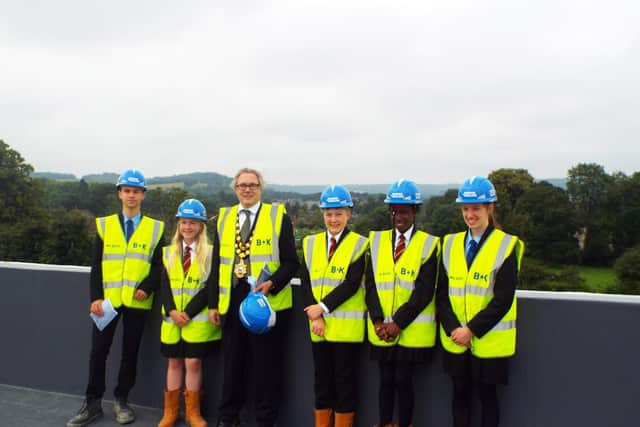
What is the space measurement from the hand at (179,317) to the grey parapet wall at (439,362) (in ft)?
1.69

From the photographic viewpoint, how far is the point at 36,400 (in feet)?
13.8

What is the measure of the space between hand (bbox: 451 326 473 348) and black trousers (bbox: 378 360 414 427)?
1.18 feet

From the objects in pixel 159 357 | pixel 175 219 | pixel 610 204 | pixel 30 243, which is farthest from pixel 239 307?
pixel 610 204

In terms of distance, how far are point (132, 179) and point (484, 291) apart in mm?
2522

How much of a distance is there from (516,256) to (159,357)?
2779 mm

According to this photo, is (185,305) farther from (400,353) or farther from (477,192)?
(477,192)

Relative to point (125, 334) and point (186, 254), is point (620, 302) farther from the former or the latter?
point (125, 334)

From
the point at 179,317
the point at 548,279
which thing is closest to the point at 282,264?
the point at 179,317

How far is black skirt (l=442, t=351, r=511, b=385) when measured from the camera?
9.26 feet

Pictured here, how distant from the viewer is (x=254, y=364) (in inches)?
135

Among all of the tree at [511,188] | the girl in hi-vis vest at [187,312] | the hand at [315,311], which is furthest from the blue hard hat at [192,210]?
the tree at [511,188]

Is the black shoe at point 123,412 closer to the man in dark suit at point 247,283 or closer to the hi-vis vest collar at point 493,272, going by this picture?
the man in dark suit at point 247,283

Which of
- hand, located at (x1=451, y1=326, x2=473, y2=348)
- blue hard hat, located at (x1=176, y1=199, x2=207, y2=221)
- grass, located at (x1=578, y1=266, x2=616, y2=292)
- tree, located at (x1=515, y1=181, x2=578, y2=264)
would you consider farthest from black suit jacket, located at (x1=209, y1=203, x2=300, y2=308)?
grass, located at (x1=578, y1=266, x2=616, y2=292)

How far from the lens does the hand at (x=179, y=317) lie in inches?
138
